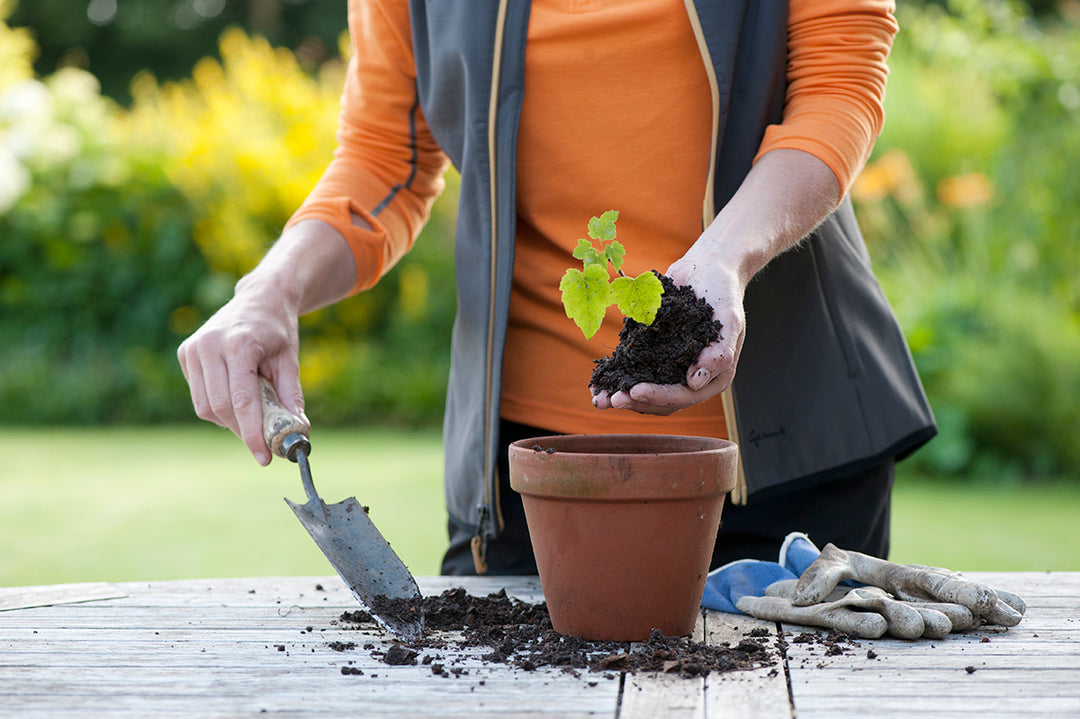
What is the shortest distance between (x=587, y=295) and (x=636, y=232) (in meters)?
0.34

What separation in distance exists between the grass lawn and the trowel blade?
2.61m

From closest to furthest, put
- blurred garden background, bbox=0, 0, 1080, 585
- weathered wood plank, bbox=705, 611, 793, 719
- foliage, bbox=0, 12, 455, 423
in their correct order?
weathered wood plank, bbox=705, 611, 793, 719 → blurred garden background, bbox=0, 0, 1080, 585 → foliage, bbox=0, 12, 455, 423

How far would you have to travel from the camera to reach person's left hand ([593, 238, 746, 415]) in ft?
4.11

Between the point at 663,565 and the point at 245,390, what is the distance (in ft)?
1.99

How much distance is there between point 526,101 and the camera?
164 cm

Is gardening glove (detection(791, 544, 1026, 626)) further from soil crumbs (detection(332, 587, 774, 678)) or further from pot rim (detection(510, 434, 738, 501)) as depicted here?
pot rim (detection(510, 434, 738, 501))

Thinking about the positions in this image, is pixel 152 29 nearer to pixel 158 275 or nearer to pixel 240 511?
pixel 158 275

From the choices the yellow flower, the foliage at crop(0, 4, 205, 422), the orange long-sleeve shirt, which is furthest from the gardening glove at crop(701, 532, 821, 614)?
the foliage at crop(0, 4, 205, 422)

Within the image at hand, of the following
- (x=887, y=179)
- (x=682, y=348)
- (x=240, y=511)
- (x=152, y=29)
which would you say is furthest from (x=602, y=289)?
(x=152, y=29)

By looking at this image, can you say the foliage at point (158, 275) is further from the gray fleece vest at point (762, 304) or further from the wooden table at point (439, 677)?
the wooden table at point (439, 677)

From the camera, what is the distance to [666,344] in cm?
129

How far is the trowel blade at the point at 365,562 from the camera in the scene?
137cm

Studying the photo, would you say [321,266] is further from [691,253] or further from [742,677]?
[742,677]

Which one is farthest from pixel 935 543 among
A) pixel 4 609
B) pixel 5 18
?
pixel 5 18
